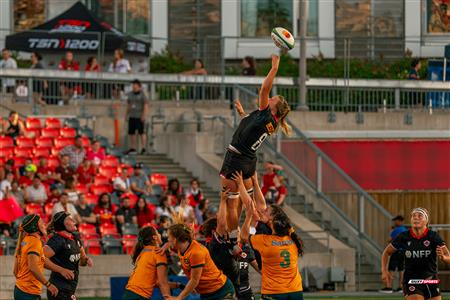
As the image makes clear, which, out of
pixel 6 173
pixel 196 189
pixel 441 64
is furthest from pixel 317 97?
pixel 6 173

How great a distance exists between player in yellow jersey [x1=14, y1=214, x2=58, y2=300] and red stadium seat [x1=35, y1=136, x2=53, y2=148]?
13512mm

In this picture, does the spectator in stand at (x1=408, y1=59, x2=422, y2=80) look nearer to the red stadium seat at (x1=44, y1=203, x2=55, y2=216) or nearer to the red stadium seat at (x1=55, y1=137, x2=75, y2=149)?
the red stadium seat at (x1=55, y1=137, x2=75, y2=149)

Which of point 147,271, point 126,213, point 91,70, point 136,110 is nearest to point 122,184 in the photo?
point 126,213

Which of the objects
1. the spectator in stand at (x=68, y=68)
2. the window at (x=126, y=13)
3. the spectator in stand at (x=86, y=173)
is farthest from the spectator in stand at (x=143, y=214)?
the window at (x=126, y=13)

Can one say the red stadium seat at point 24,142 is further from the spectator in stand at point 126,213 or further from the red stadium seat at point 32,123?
the spectator in stand at point 126,213

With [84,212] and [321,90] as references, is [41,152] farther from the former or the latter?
[321,90]

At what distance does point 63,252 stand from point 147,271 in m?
1.35

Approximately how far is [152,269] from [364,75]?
902 inches

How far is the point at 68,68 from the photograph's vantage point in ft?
124

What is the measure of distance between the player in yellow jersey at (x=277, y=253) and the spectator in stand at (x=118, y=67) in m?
18.8

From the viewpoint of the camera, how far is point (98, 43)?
126 ft

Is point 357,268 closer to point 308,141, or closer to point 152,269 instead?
point 308,141

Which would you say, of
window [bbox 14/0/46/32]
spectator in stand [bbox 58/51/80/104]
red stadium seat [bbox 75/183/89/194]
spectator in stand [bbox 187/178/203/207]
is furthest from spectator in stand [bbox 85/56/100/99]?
window [bbox 14/0/46/32]

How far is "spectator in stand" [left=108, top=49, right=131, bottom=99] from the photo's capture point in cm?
3788
